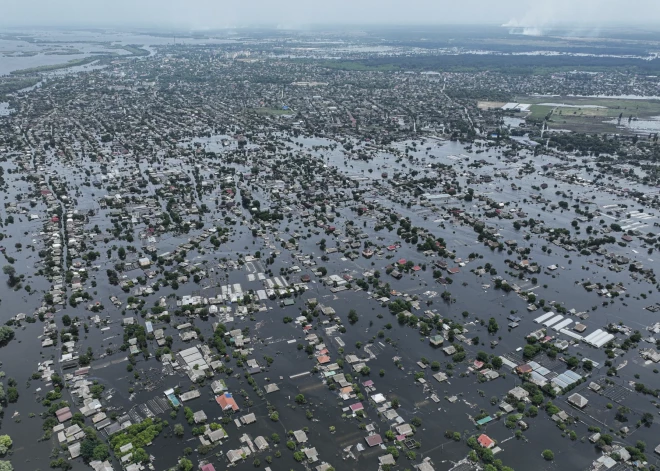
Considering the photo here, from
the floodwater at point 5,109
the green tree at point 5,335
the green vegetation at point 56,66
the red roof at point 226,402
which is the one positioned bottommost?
the red roof at point 226,402

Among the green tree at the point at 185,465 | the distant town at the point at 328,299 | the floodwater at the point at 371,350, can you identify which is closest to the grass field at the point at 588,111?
the distant town at the point at 328,299

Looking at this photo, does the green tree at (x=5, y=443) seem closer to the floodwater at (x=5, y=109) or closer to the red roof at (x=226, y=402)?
the red roof at (x=226, y=402)

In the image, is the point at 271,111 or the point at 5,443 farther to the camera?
the point at 271,111

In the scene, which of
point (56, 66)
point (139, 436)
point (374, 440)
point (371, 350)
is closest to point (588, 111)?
point (371, 350)

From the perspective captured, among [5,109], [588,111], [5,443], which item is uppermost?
[588,111]

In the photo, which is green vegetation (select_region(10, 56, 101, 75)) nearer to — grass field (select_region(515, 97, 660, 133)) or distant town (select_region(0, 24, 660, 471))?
distant town (select_region(0, 24, 660, 471))

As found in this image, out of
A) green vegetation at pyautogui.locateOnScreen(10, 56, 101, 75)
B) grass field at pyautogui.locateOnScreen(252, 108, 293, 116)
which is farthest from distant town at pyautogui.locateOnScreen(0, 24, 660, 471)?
green vegetation at pyautogui.locateOnScreen(10, 56, 101, 75)

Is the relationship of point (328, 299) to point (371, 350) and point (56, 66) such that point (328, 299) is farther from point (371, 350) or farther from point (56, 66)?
point (56, 66)
